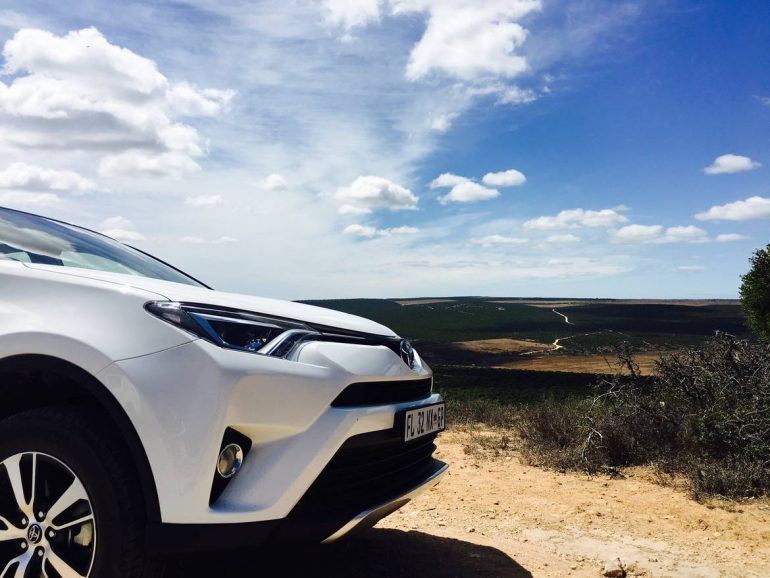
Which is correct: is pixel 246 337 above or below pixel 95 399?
above

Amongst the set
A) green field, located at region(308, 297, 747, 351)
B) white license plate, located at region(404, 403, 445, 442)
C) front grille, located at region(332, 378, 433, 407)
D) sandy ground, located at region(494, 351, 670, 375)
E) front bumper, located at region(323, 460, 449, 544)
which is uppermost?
front grille, located at region(332, 378, 433, 407)

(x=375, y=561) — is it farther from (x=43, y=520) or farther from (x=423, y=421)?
(x=43, y=520)

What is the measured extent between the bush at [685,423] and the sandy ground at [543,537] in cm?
30

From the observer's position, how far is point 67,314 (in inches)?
84.9

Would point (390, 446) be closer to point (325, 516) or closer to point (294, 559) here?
point (325, 516)

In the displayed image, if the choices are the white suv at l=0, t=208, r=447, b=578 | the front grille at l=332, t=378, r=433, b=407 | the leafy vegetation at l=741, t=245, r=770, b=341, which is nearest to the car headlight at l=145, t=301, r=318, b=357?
the white suv at l=0, t=208, r=447, b=578

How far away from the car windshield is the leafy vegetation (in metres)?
30.0

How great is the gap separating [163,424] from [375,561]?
1681 mm

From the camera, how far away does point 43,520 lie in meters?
2.12

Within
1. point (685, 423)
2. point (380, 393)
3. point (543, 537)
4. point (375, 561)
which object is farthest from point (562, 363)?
point (380, 393)

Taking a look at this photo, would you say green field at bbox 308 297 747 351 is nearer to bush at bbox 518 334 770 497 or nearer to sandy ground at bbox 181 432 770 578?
bush at bbox 518 334 770 497

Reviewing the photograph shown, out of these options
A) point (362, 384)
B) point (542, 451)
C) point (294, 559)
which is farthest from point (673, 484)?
point (362, 384)

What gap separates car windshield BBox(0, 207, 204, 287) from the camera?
2.75 meters

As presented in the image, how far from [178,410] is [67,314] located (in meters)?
0.57
